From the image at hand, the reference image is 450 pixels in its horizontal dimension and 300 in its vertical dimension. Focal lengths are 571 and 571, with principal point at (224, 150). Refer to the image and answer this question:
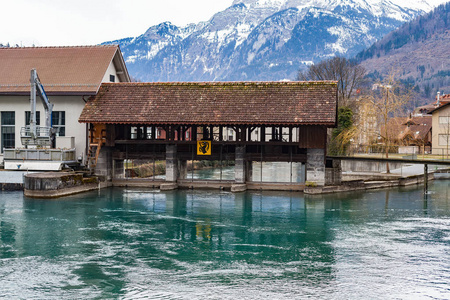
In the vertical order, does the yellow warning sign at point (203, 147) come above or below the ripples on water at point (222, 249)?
above

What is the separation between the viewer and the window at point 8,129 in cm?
4328

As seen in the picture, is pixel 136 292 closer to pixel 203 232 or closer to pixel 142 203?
pixel 203 232

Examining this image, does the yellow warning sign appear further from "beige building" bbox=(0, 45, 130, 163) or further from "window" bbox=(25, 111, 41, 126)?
"window" bbox=(25, 111, 41, 126)

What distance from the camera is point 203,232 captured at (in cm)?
2541

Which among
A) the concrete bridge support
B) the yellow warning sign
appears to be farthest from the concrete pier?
the concrete bridge support

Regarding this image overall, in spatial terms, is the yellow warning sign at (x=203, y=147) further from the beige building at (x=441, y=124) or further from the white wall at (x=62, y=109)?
the beige building at (x=441, y=124)

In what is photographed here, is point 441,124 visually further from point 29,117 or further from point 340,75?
point 29,117

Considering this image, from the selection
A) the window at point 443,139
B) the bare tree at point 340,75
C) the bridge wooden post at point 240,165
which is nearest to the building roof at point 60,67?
the bridge wooden post at point 240,165

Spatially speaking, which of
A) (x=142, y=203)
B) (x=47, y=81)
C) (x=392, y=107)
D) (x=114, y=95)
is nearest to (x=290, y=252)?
(x=142, y=203)

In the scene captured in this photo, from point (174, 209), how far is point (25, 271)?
46.8 feet

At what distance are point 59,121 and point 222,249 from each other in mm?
25095

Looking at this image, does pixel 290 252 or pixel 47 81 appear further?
pixel 47 81

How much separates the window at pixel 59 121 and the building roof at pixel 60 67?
1940 millimetres

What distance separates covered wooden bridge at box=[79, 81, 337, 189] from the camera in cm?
3853
